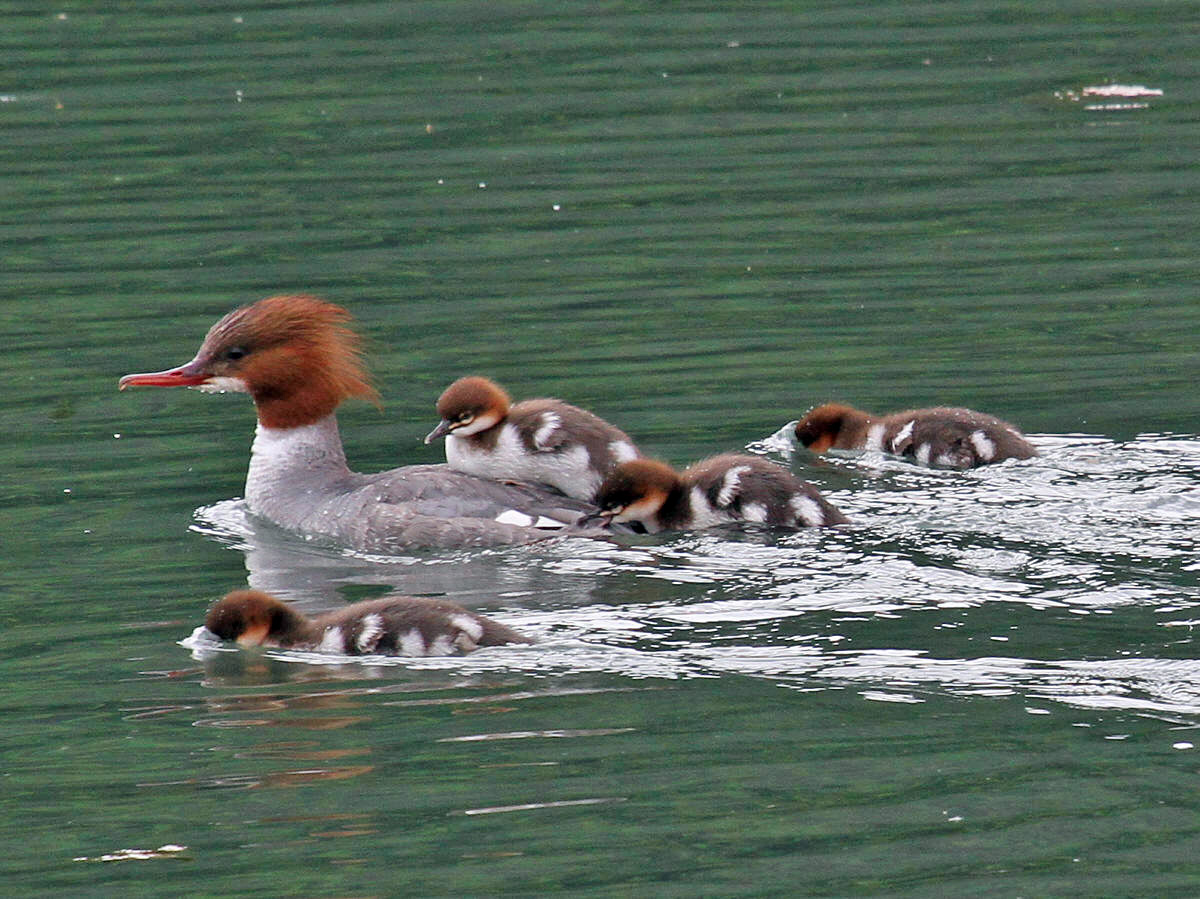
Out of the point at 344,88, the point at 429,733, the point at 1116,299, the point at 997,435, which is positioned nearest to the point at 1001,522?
the point at 997,435

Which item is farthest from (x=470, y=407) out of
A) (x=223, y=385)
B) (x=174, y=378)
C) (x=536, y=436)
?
(x=174, y=378)

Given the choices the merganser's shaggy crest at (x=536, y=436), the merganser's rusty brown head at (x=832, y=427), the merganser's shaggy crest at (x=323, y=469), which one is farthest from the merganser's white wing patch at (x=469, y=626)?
the merganser's rusty brown head at (x=832, y=427)

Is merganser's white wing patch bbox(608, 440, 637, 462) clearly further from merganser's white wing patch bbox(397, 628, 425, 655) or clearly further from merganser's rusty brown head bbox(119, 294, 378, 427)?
merganser's white wing patch bbox(397, 628, 425, 655)

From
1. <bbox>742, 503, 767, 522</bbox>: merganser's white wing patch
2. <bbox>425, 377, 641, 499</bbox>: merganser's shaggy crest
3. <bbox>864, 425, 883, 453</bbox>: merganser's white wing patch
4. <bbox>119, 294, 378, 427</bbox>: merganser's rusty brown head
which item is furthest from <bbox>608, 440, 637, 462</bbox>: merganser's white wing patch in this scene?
<bbox>119, 294, 378, 427</bbox>: merganser's rusty brown head

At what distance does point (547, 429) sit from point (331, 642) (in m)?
1.83

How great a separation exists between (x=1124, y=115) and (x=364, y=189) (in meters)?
4.61

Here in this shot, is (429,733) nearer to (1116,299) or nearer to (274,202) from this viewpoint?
(1116,299)

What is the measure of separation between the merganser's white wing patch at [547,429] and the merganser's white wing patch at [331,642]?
180 cm

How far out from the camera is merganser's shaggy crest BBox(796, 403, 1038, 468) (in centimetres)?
814

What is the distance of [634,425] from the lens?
8.91m

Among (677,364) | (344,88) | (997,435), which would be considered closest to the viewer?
(997,435)

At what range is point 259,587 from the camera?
755cm

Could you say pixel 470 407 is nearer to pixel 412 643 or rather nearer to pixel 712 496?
pixel 712 496

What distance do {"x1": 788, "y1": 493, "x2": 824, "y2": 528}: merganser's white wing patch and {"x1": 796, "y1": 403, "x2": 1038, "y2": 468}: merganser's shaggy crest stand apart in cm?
84
